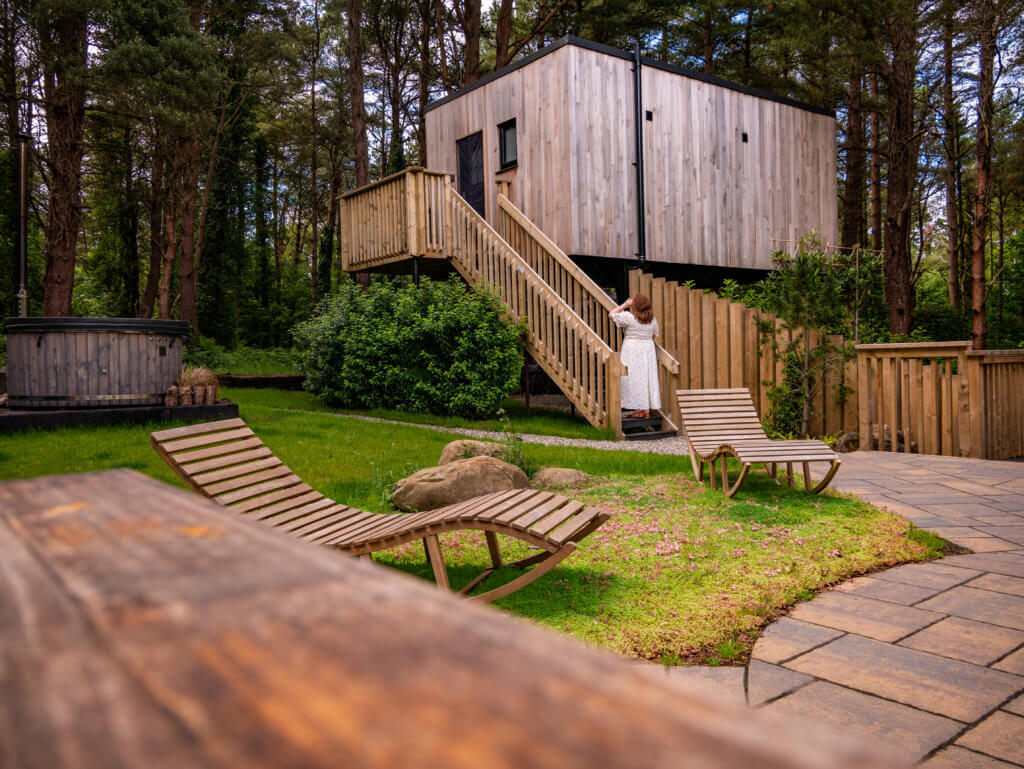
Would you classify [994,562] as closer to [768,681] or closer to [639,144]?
[768,681]

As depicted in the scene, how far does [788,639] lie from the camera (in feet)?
10.8

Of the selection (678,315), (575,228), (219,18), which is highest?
(219,18)

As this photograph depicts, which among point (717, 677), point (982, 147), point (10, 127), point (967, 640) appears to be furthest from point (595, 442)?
point (10, 127)

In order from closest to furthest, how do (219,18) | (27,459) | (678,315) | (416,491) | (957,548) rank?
1. (957,548)
2. (416,491)
3. (27,459)
4. (678,315)
5. (219,18)

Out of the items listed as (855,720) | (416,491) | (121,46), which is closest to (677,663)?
(855,720)

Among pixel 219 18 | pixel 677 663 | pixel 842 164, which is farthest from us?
pixel 842 164

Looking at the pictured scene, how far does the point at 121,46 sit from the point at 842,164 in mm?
26181

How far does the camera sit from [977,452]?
8414mm

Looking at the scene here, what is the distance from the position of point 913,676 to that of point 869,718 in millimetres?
465

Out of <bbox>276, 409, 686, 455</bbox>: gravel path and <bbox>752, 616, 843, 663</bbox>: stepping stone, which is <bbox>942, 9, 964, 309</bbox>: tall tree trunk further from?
<bbox>752, 616, 843, 663</bbox>: stepping stone

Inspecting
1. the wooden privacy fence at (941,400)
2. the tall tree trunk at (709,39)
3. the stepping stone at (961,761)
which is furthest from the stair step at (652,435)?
the tall tree trunk at (709,39)

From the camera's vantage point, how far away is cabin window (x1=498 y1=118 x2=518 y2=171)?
15.1 metres

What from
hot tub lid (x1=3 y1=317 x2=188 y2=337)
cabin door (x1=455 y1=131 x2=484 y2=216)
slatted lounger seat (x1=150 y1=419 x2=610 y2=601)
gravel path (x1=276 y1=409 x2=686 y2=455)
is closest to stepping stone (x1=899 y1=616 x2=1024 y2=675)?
slatted lounger seat (x1=150 y1=419 x2=610 y2=601)

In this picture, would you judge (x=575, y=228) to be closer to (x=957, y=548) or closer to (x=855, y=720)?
(x=957, y=548)
